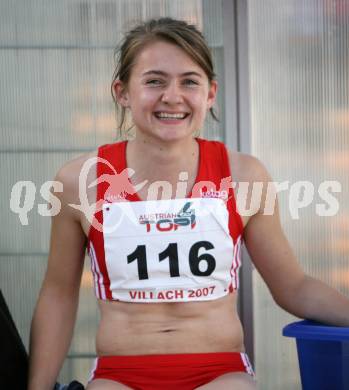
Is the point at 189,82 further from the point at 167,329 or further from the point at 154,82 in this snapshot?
the point at 167,329

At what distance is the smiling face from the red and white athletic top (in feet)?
0.55

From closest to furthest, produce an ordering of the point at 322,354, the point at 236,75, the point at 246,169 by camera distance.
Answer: the point at 322,354, the point at 246,169, the point at 236,75

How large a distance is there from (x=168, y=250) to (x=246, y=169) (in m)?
0.32

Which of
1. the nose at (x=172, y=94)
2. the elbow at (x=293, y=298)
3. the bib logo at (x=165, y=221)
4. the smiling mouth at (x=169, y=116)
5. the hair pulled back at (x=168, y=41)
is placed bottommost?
the elbow at (x=293, y=298)

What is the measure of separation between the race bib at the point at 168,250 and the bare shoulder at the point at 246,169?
10 cm

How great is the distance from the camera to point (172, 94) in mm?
2051

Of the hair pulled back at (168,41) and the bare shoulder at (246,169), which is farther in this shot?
the bare shoulder at (246,169)

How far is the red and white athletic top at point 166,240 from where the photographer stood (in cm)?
213

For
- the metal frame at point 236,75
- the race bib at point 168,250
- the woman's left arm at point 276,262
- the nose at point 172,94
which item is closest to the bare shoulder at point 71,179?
the race bib at point 168,250

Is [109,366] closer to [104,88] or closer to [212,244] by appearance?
[212,244]

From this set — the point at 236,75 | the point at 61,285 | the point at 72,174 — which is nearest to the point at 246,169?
the point at 72,174

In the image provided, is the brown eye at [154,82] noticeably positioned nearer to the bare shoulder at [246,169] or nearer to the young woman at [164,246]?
the young woman at [164,246]

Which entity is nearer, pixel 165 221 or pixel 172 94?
pixel 172 94

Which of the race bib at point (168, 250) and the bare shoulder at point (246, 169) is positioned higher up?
the bare shoulder at point (246, 169)
